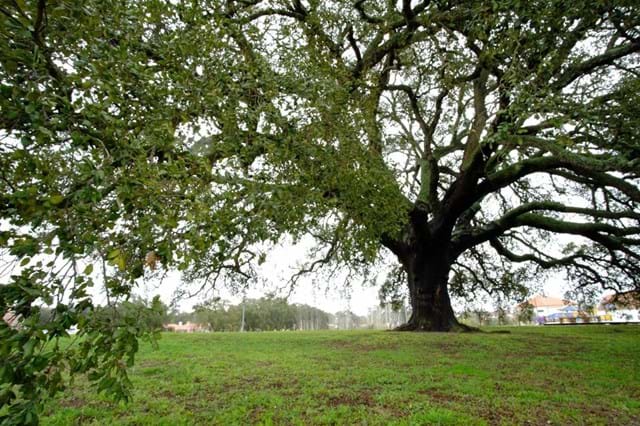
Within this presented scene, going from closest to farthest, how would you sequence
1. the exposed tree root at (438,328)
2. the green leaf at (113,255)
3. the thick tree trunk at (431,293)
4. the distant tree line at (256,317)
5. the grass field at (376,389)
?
the green leaf at (113,255), the grass field at (376,389), the exposed tree root at (438,328), the thick tree trunk at (431,293), the distant tree line at (256,317)

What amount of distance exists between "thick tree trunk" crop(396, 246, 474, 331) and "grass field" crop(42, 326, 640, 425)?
4687 millimetres

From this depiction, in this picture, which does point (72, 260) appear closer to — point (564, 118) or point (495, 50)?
point (564, 118)

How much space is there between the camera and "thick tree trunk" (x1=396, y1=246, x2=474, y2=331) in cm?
1303

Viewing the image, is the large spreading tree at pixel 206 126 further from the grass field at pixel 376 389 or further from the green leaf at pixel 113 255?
the grass field at pixel 376 389

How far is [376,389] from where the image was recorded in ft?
16.5

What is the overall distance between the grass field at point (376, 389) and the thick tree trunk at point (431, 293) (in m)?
4.69

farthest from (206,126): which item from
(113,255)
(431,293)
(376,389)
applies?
(431,293)

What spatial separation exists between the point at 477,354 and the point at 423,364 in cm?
191

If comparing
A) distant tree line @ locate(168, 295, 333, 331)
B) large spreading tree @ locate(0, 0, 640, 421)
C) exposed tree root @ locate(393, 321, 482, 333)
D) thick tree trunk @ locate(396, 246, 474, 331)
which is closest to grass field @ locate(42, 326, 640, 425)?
large spreading tree @ locate(0, 0, 640, 421)

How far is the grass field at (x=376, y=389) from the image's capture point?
13.0 feet

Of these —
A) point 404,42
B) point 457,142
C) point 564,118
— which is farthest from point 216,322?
point 564,118

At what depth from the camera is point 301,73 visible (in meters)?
4.39

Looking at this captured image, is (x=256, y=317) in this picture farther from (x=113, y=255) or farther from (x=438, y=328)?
(x=113, y=255)

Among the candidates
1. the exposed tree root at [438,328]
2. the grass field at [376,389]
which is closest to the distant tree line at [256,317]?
the exposed tree root at [438,328]
